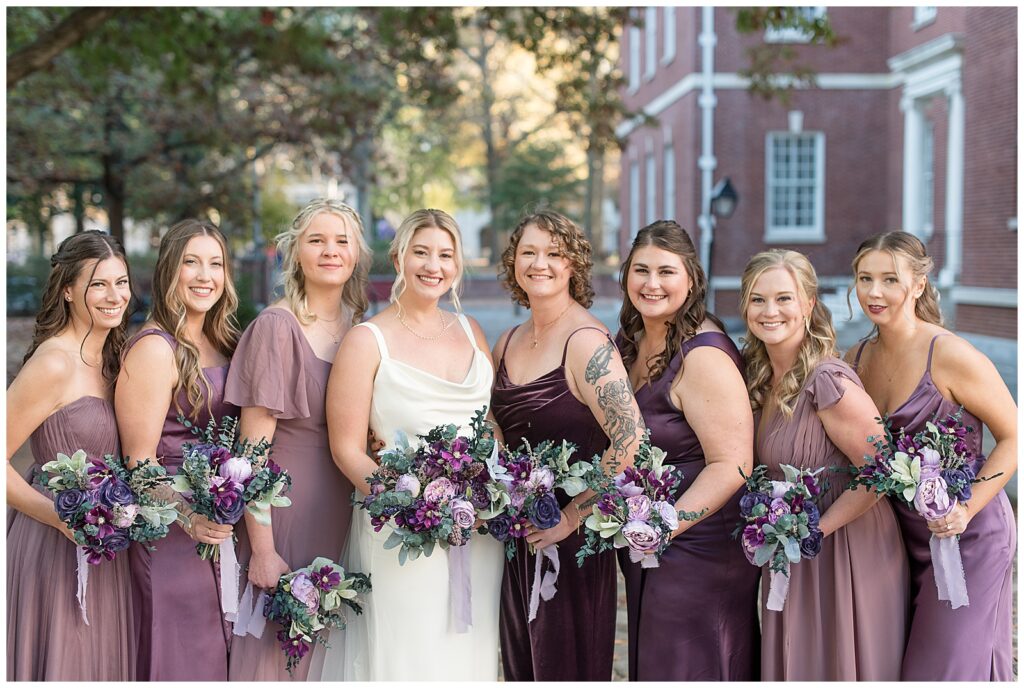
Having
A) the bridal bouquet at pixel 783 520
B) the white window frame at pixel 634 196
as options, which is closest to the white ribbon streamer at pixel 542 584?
the bridal bouquet at pixel 783 520

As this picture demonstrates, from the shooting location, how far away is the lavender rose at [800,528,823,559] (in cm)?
360

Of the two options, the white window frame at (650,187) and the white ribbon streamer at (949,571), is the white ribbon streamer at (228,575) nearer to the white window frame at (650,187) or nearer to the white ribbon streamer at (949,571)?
the white ribbon streamer at (949,571)

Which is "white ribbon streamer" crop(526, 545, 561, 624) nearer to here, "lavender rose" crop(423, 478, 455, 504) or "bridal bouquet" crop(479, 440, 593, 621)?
"bridal bouquet" crop(479, 440, 593, 621)

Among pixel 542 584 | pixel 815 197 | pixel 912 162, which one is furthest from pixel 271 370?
pixel 815 197

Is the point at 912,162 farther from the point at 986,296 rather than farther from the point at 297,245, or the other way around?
the point at 297,245

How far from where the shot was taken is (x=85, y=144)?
23875 millimetres

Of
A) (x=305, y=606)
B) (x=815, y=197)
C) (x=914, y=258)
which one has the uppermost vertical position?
(x=815, y=197)

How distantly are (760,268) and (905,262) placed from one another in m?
0.58

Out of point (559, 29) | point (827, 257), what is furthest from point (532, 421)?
point (827, 257)

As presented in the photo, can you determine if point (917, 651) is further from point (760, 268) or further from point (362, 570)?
point (362, 570)

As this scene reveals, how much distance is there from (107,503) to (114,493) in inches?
1.6

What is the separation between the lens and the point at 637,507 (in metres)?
3.54

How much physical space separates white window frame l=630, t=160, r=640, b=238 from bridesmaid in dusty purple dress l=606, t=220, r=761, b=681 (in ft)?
89.7

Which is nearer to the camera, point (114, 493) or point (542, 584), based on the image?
point (114, 493)
